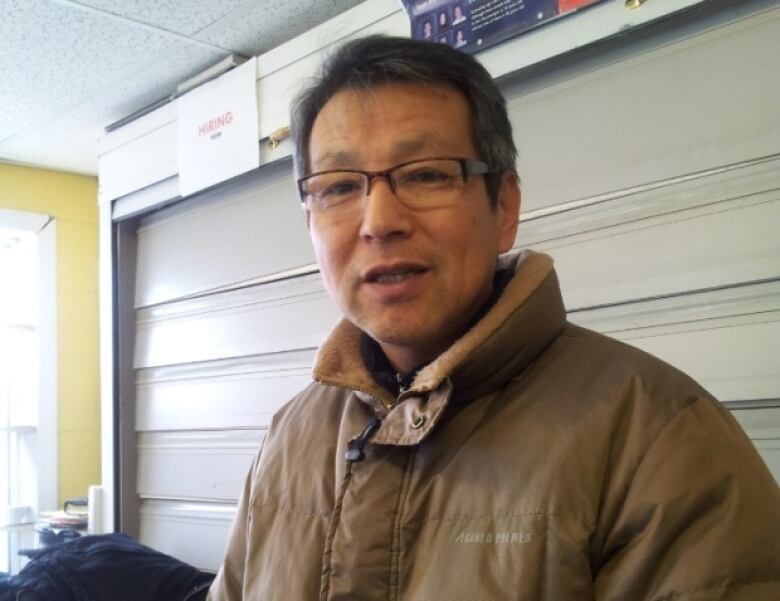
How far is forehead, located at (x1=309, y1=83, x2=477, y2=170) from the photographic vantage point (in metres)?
1.01

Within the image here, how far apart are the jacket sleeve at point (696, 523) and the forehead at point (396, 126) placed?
1.64ft

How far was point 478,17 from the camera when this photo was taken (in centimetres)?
→ 163

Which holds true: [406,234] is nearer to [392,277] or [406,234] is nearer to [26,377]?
[392,277]

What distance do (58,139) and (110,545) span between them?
1.71 meters

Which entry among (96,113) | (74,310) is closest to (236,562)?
(96,113)

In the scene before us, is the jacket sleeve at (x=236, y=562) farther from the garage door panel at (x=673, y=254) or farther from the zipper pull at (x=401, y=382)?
the garage door panel at (x=673, y=254)

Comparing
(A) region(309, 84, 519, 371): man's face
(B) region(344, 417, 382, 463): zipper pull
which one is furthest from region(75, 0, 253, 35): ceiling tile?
(B) region(344, 417, 382, 463): zipper pull

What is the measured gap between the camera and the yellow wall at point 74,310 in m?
3.25

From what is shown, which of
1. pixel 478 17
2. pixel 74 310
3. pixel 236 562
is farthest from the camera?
pixel 74 310

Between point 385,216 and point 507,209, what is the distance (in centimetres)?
24

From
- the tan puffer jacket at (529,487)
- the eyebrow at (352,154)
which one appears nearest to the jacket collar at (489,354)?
the tan puffer jacket at (529,487)

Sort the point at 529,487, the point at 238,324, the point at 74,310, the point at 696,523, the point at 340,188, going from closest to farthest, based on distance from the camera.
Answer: the point at 696,523 → the point at 529,487 → the point at 340,188 → the point at 238,324 → the point at 74,310

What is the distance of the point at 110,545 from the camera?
2164 millimetres

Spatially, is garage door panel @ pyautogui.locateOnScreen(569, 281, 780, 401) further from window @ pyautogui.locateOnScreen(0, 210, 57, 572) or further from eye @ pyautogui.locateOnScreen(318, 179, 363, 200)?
window @ pyautogui.locateOnScreen(0, 210, 57, 572)
